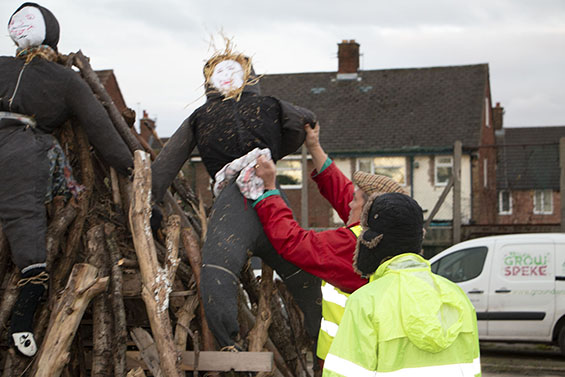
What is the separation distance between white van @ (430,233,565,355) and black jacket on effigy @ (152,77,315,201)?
6.17 meters

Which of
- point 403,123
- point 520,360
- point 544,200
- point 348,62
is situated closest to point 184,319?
point 520,360

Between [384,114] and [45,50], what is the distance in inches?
851

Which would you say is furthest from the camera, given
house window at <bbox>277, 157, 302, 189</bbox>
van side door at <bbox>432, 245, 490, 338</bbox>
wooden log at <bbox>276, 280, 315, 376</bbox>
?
house window at <bbox>277, 157, 302, 189</bbox>

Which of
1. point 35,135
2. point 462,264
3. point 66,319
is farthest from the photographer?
point 462,264

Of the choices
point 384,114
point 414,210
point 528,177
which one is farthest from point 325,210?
point 414,210

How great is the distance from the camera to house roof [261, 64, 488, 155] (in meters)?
23.9

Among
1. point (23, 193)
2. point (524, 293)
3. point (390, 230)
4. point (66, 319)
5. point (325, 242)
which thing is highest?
point (23, 193)

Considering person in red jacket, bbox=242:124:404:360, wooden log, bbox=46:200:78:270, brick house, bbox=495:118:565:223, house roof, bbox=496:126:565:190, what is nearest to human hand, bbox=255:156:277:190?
person in red jacket, bbox=242:124:404:360

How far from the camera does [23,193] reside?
387cm

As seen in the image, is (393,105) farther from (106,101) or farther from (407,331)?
(407,331)

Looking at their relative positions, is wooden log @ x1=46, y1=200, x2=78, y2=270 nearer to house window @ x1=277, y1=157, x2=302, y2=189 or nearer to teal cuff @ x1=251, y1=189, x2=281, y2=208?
teal cuff @ x1=251, y1=189, x2=281, y2=208

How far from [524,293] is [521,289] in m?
0.06

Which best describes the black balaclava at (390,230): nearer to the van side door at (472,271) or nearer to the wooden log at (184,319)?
the wooden log at (184,319)

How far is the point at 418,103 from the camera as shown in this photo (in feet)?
84.1
